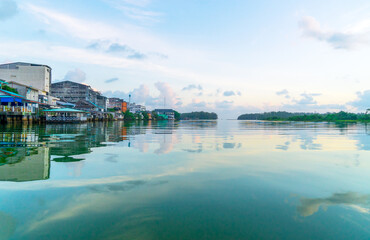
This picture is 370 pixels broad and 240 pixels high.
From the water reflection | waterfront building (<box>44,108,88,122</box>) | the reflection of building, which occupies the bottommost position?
the water reflection

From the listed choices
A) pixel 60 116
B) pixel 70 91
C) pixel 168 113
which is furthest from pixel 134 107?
pixel 60 116

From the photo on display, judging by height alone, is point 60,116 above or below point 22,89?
below

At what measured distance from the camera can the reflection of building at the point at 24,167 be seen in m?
6.52

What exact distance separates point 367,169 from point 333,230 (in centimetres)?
612

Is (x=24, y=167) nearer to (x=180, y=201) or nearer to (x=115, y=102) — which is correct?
(x=180, y=201)

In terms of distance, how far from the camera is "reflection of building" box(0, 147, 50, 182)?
6516 millimetres

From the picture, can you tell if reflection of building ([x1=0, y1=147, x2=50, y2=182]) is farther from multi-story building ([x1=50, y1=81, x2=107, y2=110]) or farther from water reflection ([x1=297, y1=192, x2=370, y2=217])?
→ multi-story building ([x1=50, y1=81, x2=107, y2=110])

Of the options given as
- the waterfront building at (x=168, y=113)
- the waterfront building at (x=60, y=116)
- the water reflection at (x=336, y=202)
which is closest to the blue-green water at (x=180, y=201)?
the water reflection at (x=336, y=202)

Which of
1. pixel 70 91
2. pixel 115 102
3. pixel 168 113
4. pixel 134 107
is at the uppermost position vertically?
pixel 70 91

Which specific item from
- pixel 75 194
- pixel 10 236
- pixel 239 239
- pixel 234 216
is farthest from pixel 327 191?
pixel 10 236

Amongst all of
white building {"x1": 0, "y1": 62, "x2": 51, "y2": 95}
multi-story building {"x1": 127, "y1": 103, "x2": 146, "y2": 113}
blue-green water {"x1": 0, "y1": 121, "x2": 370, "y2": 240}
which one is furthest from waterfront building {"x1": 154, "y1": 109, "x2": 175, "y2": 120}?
blue-green water {"x1": 0, "y1": 121, "x2": 370, "y2": 240}

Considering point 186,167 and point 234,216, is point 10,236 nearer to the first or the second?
point 234,216

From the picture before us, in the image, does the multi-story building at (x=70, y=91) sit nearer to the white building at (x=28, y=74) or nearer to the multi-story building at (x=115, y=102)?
the white building at (x=28, y=74)

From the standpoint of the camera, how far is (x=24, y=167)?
753cm
